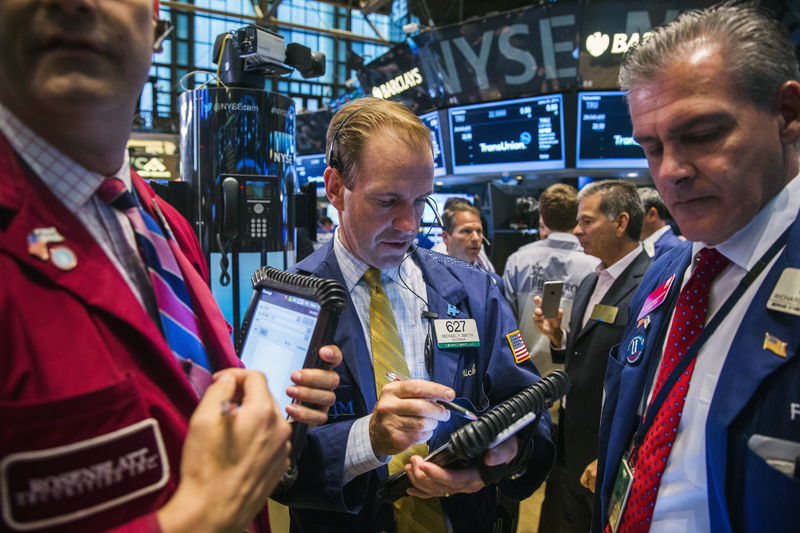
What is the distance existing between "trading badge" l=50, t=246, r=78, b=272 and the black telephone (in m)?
2.21

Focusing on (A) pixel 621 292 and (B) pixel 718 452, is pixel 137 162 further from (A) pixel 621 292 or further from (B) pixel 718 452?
(B) pixel 718 452

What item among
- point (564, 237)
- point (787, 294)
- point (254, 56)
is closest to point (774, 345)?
point (787, 294)

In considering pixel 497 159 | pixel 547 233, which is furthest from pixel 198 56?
pixel 547 233

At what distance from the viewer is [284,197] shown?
3027mm

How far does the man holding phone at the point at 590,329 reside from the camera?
9.44 feet

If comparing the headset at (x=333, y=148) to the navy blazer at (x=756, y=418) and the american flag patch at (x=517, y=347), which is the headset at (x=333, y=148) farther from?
the navy blazer at (x=756, y=418)

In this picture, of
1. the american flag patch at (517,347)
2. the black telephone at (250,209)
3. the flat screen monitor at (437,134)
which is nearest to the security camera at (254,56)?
the black telephone at (250,209)

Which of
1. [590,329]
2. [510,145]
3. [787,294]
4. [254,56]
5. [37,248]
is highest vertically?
[510,145]

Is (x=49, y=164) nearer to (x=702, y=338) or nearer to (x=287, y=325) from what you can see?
(x=287, y=325)

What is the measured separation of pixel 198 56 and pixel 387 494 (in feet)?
64.7

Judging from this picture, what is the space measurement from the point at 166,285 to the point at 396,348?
0.77 metres

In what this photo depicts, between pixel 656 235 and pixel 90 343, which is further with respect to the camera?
pixel 656 235

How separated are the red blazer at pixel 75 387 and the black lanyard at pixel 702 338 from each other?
110cm

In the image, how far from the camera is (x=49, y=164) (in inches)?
27.5
